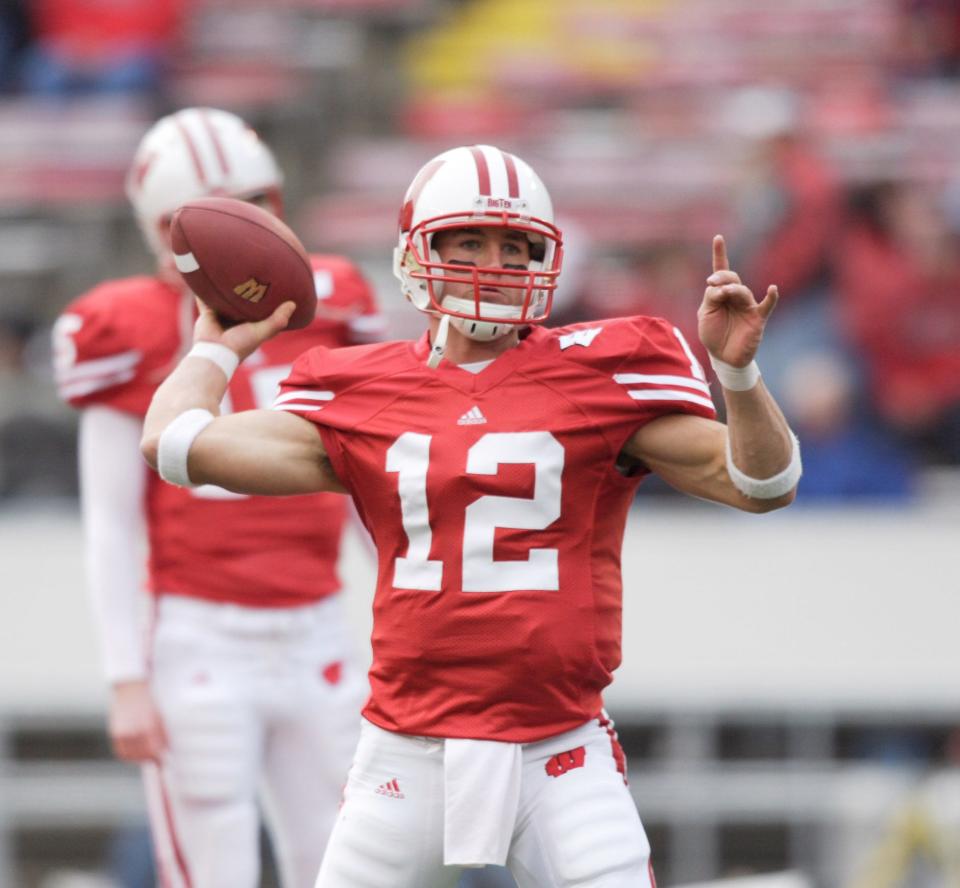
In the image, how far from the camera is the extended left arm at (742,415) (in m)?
2.86

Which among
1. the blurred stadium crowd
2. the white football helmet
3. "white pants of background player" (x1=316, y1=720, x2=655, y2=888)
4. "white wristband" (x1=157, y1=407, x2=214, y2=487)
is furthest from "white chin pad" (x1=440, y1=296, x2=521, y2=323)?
the blurred stadium crowd

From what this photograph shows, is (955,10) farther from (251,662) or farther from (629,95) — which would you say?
(251,662)

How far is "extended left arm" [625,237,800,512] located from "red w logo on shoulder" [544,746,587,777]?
1.51 ft

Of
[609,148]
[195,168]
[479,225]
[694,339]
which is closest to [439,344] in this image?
[479,225]

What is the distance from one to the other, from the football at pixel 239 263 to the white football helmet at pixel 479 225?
202 mm

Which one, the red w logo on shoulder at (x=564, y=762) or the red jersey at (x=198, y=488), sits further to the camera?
the red jersey at (x=198, y=488)

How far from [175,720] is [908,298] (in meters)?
3.62

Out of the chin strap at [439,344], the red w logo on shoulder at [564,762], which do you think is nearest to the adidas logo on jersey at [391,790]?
the red w logo on shoulder at [564,762]

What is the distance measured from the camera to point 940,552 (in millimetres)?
5938

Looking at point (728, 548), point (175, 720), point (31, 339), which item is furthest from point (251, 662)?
point (31, 339)

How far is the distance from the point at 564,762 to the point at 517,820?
12 centimetres

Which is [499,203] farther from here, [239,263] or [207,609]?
[207,609]

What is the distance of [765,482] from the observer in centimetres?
291

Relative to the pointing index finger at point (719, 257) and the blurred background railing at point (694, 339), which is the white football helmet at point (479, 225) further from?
the blurred background railing at point (694, 339)
